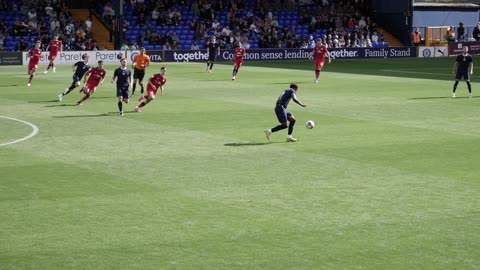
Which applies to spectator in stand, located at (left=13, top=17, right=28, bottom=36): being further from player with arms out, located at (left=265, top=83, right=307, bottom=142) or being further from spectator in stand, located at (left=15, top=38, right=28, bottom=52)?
player with arms out, located at (left=265, top=83, right=307, bottom=142)

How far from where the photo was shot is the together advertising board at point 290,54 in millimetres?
62781

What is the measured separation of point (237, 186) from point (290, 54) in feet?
164

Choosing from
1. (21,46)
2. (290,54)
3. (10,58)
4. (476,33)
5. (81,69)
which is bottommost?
(290,54)

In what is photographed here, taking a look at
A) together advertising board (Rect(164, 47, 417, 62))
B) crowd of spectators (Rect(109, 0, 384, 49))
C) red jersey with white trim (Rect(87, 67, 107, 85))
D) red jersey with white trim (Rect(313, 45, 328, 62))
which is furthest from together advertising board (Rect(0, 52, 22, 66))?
red jersey with white trim (Rect(87, 67, 107, 85))

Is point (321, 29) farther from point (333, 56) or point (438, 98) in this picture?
point (438, 98)

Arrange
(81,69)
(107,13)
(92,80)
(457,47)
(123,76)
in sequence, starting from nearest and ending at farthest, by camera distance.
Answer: (123,76) < (92,80) < (81,69) < (107,13) < (457,47)

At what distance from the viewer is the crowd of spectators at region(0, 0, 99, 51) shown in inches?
2361

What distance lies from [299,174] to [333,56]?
49.9 meters

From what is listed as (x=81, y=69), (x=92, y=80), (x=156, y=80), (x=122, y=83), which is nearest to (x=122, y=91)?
(x=122, y=83)

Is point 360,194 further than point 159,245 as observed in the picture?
Yes

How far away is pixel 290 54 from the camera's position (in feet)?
217

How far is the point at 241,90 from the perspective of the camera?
1569 inches

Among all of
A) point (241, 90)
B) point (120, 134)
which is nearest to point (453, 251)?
point (120, 134)

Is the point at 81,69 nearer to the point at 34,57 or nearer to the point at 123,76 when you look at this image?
the point at 123,76
